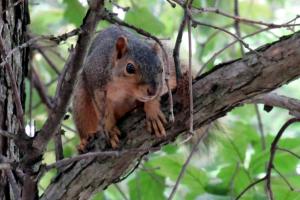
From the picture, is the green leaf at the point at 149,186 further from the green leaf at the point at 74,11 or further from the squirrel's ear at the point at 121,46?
the green leaf at the point at 74,11

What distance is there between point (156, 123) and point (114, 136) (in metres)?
0.13

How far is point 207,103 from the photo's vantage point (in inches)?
56.7

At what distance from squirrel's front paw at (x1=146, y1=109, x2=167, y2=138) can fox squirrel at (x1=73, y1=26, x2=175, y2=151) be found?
0.79ft

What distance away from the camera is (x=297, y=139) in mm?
1926

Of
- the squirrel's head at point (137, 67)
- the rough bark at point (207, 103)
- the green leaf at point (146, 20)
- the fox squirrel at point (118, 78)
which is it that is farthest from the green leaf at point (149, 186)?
the rough bark at point (207, 103)

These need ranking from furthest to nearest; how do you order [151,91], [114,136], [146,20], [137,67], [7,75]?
1. [146,20]
2. [137,67]
3. [151,91]
4. [7,75]
5. [114,136]

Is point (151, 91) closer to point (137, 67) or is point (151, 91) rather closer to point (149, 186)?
point (137, 67)

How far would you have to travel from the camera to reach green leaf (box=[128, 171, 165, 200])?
221 centimetres

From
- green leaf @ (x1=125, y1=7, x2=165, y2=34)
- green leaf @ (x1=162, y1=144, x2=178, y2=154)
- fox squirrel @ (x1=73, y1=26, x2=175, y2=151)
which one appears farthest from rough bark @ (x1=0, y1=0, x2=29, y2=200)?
green leaf @ (x1=162, y1=144, x2=178, y2=154)

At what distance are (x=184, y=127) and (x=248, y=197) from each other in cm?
49

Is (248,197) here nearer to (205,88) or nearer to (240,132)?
(240,132)

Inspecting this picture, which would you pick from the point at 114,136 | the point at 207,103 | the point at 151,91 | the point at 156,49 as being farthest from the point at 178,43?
the point at 156,49

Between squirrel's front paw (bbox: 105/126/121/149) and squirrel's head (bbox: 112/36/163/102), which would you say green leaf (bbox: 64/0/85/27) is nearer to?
squirrel's head (bbox: 112/36/163/102)

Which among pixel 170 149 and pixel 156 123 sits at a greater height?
pixel 170 149
